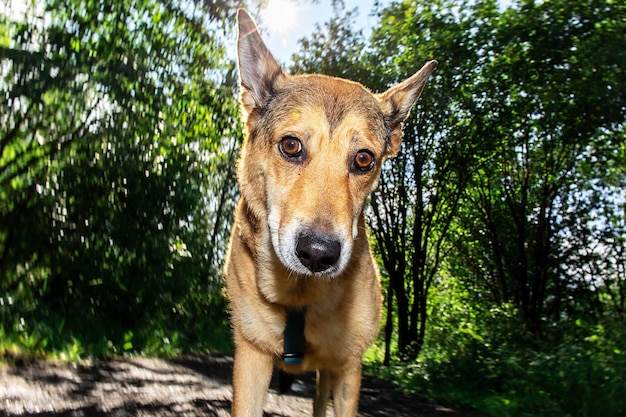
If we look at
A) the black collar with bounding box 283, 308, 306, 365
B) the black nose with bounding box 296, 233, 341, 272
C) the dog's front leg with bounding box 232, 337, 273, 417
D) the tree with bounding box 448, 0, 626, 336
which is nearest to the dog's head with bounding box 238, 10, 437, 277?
the black nose with bounding box 296, 233, 341, 272

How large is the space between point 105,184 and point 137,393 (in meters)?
5.18

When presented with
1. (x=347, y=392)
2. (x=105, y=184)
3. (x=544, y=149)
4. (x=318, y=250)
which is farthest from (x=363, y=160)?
(x=544, y=149)

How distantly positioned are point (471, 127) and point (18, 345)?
12.9 meters

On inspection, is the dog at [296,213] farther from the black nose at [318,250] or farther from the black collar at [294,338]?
the black nose at [318,250]

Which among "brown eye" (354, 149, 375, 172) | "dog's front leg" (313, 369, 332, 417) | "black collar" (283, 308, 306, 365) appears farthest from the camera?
"dog's front leg" (313, 369, 332, 417)

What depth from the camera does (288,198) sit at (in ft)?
9.39

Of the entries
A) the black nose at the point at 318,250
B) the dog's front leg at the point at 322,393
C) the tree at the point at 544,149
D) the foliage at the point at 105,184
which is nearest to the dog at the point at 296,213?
the black nose at the point at 318,250

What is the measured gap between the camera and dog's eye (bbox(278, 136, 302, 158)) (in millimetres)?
3035

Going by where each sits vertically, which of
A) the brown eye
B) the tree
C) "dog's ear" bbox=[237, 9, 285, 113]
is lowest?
the brown eye

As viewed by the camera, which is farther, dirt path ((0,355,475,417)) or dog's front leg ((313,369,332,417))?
dirt path ((0,355,475,417))

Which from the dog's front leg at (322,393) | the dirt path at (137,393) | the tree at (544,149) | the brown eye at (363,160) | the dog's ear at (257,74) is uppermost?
the tree at (544,149)

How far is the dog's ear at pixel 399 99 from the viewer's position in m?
3.72

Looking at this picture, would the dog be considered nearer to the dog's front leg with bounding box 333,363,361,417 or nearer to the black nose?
the dog's front leg with bounding box 333,363,361,417

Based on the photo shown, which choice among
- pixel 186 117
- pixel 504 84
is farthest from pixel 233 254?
pixel 504 84
